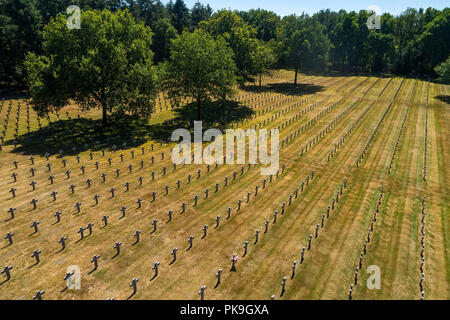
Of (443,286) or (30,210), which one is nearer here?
(443,286)

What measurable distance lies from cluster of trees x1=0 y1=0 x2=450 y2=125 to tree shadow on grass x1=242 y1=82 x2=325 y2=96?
5.56 m

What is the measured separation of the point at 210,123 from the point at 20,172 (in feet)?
91.5

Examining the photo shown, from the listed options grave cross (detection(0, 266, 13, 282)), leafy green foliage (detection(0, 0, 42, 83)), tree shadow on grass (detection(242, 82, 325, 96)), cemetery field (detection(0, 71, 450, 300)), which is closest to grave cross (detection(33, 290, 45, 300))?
cemetery field (detection(0, 71, 450, 300))

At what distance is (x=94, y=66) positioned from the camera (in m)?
37.1

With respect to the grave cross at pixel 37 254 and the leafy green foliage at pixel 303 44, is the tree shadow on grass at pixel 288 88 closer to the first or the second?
the leafy green foliage at pixel 303 44

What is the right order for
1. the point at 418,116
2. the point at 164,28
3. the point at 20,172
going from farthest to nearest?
the point at 164,28 → the point at 418,116 → the point at 20,172

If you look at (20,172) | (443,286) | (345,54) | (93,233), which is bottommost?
(443,286)

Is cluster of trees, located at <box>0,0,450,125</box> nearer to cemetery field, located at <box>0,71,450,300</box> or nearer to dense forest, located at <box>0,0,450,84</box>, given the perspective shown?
dense forest, located at <box>0,0,450,84</box>

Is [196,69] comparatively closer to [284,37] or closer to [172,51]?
[172,51]

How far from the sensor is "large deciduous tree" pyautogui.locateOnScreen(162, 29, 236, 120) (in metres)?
46.7

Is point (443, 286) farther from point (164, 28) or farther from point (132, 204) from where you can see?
point (164, 28)
